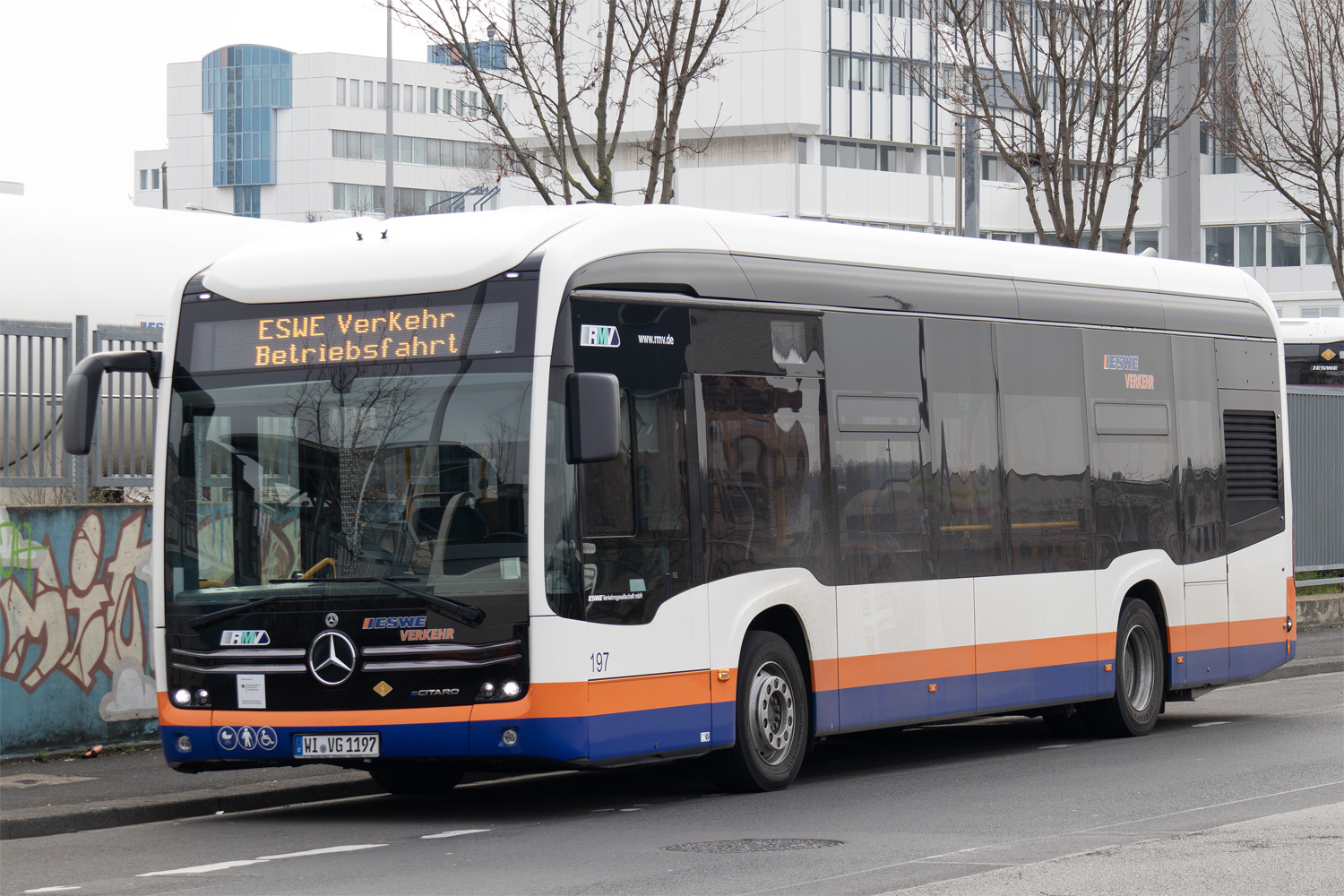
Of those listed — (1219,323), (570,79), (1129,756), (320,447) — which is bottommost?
(1129,756)

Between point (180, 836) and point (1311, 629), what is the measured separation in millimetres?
18356

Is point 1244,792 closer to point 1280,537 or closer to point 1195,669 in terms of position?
point 1195,669

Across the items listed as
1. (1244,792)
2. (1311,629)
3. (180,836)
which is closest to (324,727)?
(180,836)

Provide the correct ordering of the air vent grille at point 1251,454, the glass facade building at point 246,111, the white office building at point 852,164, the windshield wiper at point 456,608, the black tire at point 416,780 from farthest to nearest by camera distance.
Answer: the glass facade building at point 246,111
the white office building at point 852,164
the air vent grille at point 1251,454
the black tire at point 416,780
the windshield wiper at point 456,608

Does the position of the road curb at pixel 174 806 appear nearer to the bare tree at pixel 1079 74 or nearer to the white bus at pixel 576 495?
the white bus at pixel 576 495

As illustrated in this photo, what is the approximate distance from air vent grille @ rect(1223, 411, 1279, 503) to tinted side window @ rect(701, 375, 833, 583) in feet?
17.5

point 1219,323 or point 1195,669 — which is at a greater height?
point 1219,323

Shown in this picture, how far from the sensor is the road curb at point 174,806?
430 inches

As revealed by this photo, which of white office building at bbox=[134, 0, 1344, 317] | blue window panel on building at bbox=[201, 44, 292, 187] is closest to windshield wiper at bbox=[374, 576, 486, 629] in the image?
white office building at bbox=[134, 0, 1344, 317]

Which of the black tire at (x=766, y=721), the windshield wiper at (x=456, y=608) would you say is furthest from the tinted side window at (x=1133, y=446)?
the windshield wiper at (x=456, y=608)

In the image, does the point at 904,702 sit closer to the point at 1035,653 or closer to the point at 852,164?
the point at 1035,653

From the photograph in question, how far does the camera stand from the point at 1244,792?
11.3 metres

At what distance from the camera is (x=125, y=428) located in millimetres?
14430

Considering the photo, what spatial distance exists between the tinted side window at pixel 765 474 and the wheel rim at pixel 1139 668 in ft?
12.9
